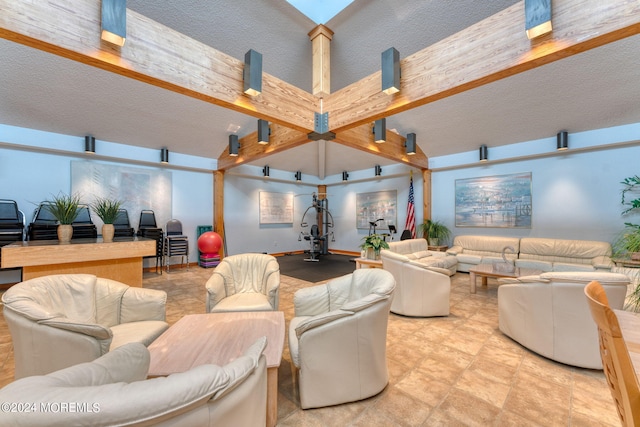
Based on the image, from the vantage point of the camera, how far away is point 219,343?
5.49 feet

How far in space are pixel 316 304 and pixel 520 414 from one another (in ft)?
5.03

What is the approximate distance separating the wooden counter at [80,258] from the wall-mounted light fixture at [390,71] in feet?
12.5

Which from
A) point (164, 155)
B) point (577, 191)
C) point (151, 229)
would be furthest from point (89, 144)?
point (577, 191)

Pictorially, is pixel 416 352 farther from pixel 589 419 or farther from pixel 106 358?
pixel 106 358

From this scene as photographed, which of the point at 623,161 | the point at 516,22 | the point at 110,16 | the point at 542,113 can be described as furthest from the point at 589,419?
the point at 623,161

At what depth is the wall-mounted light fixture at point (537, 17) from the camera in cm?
183

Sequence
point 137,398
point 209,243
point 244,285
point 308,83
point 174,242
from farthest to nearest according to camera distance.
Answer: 1. point 209,243
2. point 174,242
3. point 308,83
4. point 244,285
5. point 137,398

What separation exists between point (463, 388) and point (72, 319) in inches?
111

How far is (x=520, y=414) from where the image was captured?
162cm

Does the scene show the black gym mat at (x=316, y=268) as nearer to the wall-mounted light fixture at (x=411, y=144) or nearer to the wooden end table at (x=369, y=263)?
the wooden end table at (x=369, y=263)

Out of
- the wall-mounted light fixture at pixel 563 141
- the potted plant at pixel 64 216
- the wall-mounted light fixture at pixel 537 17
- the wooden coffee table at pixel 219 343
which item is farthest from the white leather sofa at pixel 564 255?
the potted plant at pixel 64 216

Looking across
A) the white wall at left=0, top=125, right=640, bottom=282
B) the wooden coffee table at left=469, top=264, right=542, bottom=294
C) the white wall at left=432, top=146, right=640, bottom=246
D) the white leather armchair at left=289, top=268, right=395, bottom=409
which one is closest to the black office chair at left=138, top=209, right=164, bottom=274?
the white wall at left=0, top=125, right=640, bottom=282

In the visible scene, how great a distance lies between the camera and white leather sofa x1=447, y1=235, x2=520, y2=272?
5.16 m

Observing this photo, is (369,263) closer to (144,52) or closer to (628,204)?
(144,52)
